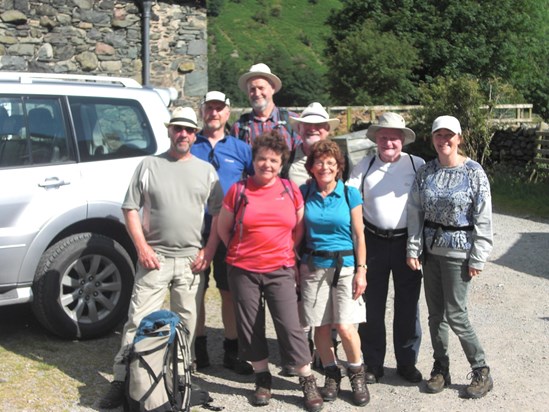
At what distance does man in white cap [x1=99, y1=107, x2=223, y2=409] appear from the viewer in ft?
15.4

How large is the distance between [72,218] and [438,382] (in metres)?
2.74

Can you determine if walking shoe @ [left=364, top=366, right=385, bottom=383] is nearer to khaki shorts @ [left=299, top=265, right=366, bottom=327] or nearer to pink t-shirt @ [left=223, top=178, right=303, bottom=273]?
khaki shorts @ [left=299, top=265, right=366, bottom=327]

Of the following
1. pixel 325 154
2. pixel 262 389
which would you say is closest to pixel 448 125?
pixel 325 154

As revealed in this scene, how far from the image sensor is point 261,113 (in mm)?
5355

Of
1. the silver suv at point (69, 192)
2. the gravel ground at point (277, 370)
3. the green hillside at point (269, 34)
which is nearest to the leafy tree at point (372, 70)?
the gravel ground at point (277, 370)

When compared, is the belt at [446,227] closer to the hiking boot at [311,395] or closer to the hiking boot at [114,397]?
the hiking boot at [311,395]

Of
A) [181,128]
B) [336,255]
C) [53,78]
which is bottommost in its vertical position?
[336,255]

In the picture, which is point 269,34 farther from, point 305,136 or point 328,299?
point 328,299

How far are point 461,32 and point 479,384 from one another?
1272 inches

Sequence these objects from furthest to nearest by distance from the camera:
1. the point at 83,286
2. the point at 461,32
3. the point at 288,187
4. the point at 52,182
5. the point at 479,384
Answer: the point at 461,32 < the point at 83,286 < the point at 52,182 < the point at 479,384 < the point at 288,187

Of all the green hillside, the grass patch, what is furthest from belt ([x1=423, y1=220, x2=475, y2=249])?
the green hillside

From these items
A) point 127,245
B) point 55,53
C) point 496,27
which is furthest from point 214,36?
point 127,245

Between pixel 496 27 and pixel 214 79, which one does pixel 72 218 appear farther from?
pixel 214 79

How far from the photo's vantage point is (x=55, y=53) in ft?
37.4
